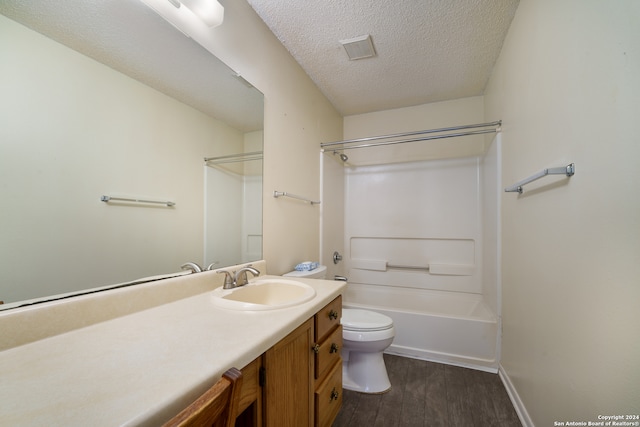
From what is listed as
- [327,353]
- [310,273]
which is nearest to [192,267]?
[327,353]

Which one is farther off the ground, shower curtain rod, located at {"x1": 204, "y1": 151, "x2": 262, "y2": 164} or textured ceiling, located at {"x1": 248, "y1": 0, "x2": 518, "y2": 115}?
textured ceiling, located at {"x1": 248, "y1": 0, "x2": 518, "y2": 115}

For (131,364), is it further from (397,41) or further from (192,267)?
(397,41)

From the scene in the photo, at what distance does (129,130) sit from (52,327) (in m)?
0.63

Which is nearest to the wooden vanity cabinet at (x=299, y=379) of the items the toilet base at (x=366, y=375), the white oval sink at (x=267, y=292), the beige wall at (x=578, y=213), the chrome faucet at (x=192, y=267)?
the white oval sink at (x=267, y=292)

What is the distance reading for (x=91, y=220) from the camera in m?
0.76

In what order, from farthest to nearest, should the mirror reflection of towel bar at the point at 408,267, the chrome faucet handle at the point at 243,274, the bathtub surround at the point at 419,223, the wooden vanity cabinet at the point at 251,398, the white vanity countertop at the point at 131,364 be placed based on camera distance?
the mirror reflection of towel bar at the point at 408,267 < the bathtub surround at the point at 419,223 < the chrome faucet handle at the point at 243,274 < the wooden vanity cabinet at the point at 251,398 < the white vanity countertop at the point at 131,364

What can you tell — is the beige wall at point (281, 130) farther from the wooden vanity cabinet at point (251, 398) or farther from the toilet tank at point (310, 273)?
the wooden vanity cabinet at point (251, 398)

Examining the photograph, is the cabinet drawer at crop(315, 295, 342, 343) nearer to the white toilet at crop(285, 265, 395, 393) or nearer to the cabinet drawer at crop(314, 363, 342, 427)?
the cabinet drawer at crop(314, 363, 342, 427)

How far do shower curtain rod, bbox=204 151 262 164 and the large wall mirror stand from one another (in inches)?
0.8

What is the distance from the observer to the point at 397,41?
1.71 m

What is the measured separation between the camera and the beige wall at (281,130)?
139 centimetres

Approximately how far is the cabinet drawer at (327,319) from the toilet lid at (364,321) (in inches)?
16.5

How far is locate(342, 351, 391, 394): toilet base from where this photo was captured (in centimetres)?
159

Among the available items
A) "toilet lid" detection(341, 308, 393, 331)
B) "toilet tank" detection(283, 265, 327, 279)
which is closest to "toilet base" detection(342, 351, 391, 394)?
"toilet lid" detection(341, 308, 393, 331)
